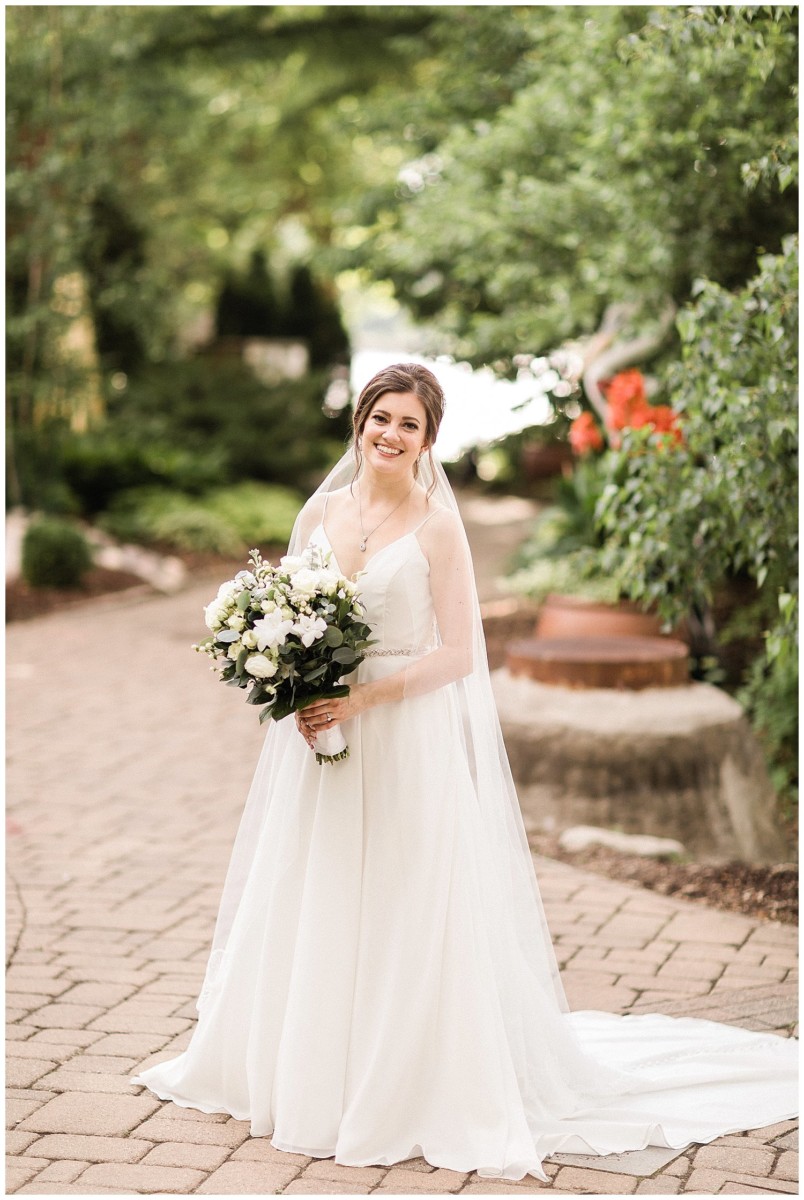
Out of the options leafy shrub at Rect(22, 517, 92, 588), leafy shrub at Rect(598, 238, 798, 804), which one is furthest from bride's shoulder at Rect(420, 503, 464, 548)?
leafy shrub at Rect(22, 517, 92, 588)

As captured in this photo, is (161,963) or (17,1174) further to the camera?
(161,963)

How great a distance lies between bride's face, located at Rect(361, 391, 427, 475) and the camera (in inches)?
145

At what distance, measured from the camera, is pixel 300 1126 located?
3.55 m

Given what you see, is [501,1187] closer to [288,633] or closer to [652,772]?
[288,633]

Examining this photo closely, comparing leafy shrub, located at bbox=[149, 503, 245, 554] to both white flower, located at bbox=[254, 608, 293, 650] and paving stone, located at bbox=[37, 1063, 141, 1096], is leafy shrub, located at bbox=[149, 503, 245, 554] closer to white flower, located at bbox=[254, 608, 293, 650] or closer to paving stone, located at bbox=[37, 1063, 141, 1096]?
paving stone, located at bbox=[37, 1063, 141, 1096]

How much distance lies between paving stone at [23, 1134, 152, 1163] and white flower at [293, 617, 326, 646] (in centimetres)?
141

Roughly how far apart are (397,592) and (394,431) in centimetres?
44

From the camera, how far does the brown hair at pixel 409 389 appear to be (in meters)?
3.71

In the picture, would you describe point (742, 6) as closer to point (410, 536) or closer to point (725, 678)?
point (410, 536)

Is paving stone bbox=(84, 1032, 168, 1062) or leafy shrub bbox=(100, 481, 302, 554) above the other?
leafy shrub bbox=(100, 481, 302, 554)

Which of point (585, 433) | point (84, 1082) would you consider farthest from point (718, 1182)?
point (585, 433)

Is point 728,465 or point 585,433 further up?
point 585,433

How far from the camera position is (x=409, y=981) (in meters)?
3.62

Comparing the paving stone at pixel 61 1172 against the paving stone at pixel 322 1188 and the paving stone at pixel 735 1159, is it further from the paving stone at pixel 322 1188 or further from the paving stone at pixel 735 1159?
the paving stone at pixel 735 1159
